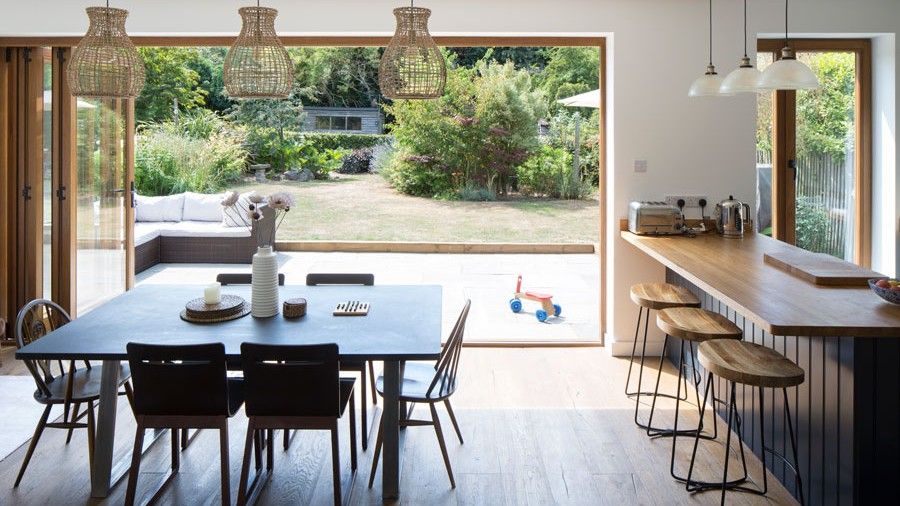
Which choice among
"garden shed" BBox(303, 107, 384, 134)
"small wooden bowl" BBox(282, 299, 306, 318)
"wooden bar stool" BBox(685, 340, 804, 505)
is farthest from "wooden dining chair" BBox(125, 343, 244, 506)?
"garden shed" BBox(303, 107, 384, 134)

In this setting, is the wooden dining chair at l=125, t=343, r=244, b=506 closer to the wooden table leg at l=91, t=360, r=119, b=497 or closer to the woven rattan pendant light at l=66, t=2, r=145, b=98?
the wooden table leg at l=91, t=360, r=119, b=497

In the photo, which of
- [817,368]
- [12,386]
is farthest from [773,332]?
[12,386]

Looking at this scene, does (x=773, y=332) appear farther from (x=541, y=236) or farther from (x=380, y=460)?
(x=541, y=236)

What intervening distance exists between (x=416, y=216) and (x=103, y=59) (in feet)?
19.3

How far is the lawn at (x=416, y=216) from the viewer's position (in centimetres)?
880

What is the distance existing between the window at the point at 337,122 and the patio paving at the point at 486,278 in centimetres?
147

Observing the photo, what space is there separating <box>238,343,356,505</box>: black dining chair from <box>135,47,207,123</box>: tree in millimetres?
7693

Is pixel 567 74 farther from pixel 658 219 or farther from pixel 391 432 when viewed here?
pixel 391 432

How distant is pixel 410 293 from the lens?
4078 mm

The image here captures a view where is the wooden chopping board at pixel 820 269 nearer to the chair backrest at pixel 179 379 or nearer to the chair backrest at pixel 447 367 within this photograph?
the chair backrest at pixel 447 367

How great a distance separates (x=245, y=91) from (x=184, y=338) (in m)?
1.10

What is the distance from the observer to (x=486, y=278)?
8.01 metres

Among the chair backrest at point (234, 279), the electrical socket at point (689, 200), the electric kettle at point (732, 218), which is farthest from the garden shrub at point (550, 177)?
the chair backrest at point (234, 279)

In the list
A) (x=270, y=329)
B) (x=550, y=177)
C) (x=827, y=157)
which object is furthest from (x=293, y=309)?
(x=550, y=177)
